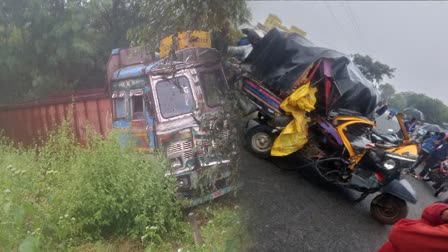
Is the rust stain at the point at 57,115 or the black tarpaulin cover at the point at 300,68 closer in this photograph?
the rust stain at the point at 57,115

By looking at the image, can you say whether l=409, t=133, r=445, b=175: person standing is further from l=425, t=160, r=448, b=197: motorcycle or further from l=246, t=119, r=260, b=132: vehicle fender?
l=246, t=119, r=260, b=132: vehicle fender

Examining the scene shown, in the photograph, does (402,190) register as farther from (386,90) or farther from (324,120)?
(386,90)

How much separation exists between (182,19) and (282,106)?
→ 1.24m

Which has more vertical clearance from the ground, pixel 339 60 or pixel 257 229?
pixel 339 60

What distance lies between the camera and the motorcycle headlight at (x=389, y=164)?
2957mm

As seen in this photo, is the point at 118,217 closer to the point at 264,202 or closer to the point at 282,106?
the point at 264,202

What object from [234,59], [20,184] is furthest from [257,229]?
[20,184]

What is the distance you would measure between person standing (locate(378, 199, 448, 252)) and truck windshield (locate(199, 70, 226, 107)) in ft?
4.17

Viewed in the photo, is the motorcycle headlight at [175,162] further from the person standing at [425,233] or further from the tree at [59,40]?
the person standing at [425,233]

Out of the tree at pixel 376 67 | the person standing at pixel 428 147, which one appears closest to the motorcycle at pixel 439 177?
the person standing at pixel 428 147

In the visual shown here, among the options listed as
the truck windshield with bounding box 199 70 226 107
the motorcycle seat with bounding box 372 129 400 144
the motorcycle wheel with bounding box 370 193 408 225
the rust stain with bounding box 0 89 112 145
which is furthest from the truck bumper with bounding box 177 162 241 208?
the motorcycle seat with bounding box 372 129 400 144

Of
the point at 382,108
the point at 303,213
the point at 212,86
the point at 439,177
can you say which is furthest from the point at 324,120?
the point at 212,86

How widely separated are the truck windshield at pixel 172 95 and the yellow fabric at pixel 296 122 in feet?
3.73

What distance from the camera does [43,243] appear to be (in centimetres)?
242
